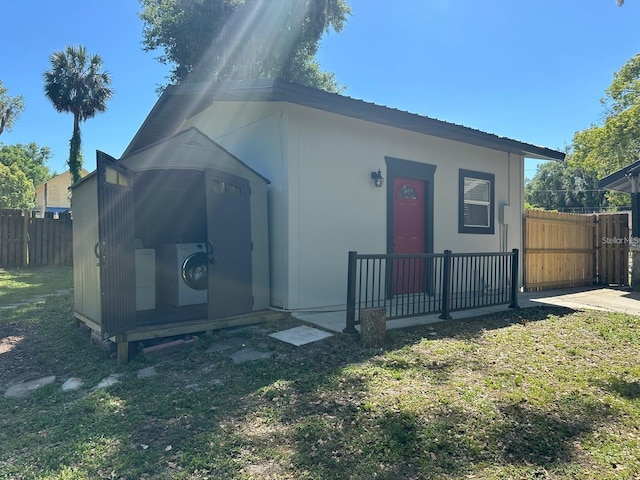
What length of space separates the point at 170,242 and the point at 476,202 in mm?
6249

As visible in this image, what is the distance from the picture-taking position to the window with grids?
27.9ft

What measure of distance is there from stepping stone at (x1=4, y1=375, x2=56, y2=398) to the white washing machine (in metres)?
1.90

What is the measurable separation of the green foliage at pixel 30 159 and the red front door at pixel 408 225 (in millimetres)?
58645

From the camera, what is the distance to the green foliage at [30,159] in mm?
53156

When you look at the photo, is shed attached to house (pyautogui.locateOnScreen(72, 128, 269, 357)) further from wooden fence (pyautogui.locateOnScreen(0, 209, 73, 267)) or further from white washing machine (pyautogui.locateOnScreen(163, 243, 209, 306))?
wooden fence (pyautogui.locateOnScreen(0, 209, 73, 267))

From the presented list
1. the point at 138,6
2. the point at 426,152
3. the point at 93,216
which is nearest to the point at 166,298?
the point at 93,216

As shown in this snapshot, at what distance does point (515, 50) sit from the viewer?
1138 cm

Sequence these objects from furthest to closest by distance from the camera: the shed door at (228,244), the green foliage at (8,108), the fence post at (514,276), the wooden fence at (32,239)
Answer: the green foliage at (8,108), the wooden fence at (32,239), the fence post at (514,276), the shed door at (228,244)

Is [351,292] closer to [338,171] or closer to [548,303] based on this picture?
[338,171]

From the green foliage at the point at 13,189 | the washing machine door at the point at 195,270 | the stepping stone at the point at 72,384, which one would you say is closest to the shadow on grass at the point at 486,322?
the washing machine door at the point at 195,270

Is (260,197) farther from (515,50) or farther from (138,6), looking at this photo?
(138,6)

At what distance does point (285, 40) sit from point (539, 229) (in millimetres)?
12232

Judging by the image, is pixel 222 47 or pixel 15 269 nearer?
pixel 15 269

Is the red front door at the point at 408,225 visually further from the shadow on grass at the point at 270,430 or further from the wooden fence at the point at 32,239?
the wooden fence at the point at 32,239
